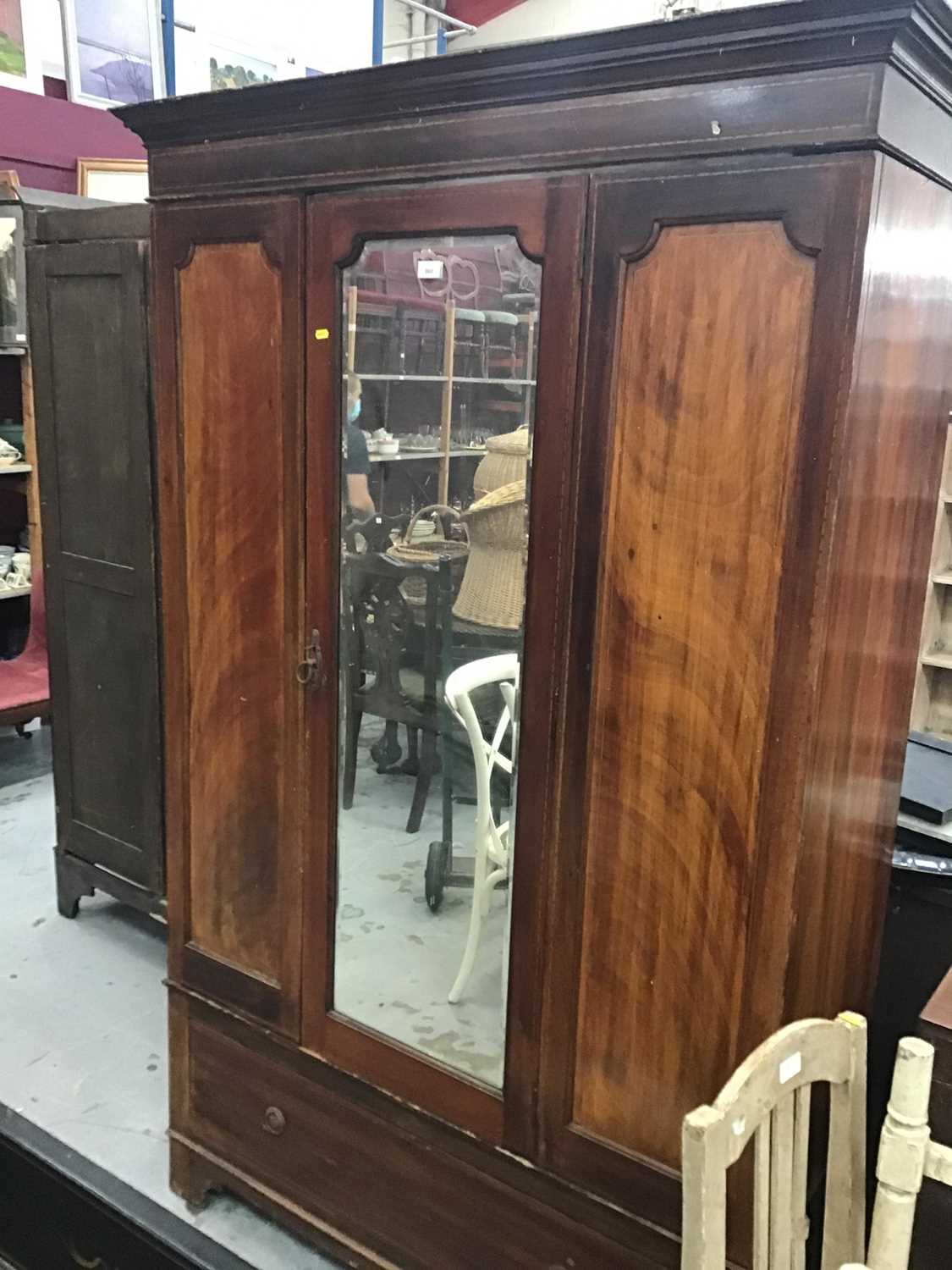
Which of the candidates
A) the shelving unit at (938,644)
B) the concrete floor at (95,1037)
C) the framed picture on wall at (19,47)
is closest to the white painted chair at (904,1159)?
the concrete floor at (95,1037)

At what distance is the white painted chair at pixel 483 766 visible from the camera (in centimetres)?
140

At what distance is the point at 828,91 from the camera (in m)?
1.00

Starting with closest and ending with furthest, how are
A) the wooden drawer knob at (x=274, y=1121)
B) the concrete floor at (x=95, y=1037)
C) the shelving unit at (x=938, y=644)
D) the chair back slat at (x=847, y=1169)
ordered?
the chair back slat at (x=847, y=1169) → the wooden drawer knob at (x=274, y=1121) → the concrete floor at (x=95, y=1037) → the shelving unit at (x=938, y=644)

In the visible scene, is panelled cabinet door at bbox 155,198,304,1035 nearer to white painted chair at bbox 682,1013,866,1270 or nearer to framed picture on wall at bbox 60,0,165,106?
white painted chair at bbox 682,1013,866,1270

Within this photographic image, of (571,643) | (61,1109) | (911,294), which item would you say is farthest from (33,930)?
(911,294)

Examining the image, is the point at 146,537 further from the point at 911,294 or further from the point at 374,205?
the point at 911,294

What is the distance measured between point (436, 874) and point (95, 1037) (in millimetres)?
1156

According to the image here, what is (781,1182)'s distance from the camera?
41.4 inches

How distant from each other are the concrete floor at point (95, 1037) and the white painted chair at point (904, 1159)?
3.32 ft

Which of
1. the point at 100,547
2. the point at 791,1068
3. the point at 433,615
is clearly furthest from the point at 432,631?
the point at 100,547

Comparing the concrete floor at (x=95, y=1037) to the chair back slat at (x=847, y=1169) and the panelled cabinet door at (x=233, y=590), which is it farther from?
the chair back slat at (x=847, y=1169)

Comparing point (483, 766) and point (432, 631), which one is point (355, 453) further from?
point (483, 766)

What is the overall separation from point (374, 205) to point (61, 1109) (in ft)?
5.70

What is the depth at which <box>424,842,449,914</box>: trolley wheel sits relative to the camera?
1.54 metres
